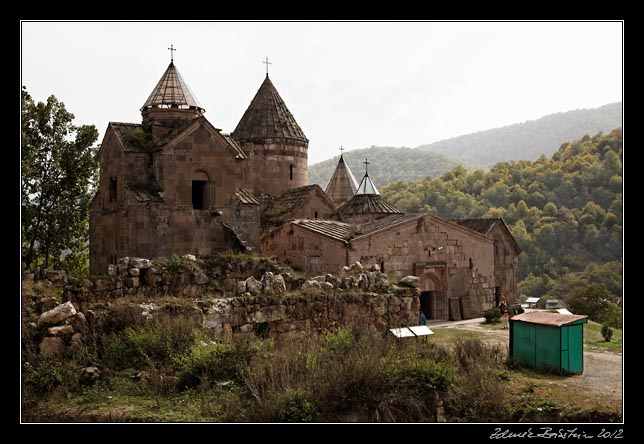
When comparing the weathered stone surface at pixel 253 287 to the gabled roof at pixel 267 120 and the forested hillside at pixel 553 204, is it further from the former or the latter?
the forested hillside at pixel 553 204

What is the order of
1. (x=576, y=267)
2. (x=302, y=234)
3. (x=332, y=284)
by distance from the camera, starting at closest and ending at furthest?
(x=332, y=284)
(x=302, y=234)
(x=576, y=267)

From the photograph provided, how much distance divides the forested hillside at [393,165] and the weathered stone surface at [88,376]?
331ft

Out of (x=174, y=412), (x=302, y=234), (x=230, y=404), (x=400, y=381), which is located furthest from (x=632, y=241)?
(x=302, y=234)

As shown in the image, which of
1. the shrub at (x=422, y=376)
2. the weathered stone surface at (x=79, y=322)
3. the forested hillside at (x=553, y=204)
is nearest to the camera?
the shrub at (x=422, y=376)

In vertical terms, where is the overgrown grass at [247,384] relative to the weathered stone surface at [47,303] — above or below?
below

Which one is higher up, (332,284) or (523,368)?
(332,284)

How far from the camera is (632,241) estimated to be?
5.68 meters

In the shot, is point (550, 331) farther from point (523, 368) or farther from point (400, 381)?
point (400, 381)

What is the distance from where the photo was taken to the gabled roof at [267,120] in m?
21.0

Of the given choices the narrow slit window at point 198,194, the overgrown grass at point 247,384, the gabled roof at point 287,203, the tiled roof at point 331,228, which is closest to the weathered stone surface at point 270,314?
the overgrown grass at point 247,384

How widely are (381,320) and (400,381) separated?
308cm

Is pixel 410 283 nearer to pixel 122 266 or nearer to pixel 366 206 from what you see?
pixel 122 266

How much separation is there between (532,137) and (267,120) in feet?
457

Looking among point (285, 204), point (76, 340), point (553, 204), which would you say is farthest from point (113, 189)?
point (553, 204)
